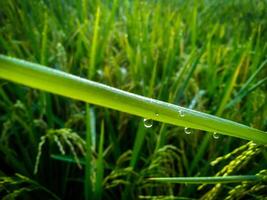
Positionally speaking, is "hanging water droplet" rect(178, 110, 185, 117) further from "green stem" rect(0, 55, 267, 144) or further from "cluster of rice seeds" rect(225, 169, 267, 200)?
"cluster of rice seeds" rect(225, 169, 267, 200)

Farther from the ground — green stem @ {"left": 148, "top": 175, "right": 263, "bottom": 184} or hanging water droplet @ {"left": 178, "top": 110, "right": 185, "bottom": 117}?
green stem @ {"left": 148, "top": 175, "right": 263, "bottom": 184}

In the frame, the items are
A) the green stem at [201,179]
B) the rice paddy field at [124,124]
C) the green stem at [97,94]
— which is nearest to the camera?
the green stem at [97,94]

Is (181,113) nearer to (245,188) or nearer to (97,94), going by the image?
(97,94)

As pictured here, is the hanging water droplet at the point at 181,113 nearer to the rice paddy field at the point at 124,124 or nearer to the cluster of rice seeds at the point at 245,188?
the rice paddy field at the point at 124,124

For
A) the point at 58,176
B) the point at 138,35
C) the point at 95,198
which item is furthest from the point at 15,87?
the point at 138,35

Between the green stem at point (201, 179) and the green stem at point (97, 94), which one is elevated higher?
the green stem at point (201, 179)

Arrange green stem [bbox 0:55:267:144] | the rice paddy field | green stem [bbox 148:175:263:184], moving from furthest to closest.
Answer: green stem [bbox 148:175:263:184], the rice paddy field, green stem [bbox 0:55:267:144]

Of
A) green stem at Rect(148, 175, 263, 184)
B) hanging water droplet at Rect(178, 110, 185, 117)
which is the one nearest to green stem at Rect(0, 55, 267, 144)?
hanging water droplet at Rect(178, 110, 185, 117)

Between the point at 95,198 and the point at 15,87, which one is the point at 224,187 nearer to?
the point at 95,198

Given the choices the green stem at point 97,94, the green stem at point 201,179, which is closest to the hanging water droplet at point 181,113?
the green stem at point 97,94
